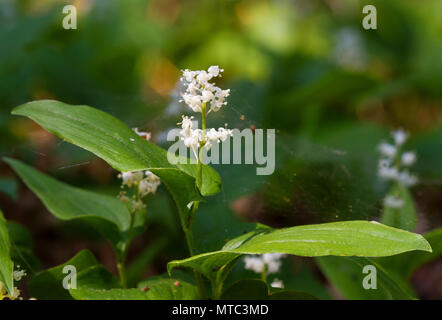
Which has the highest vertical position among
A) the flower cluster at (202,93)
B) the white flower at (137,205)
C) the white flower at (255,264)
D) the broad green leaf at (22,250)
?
the flower cluster at (202,93)

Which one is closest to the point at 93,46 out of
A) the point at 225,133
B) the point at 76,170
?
the point at 76,170

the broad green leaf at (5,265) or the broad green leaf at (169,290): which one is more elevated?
the broad green leaf at (5,265)

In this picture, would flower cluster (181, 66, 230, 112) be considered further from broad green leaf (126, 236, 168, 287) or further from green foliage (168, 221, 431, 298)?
broad green leaf (126, 236, 168, 287)

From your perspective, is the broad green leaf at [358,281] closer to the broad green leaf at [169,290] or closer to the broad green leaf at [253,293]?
the broad green leaf at [253,293]

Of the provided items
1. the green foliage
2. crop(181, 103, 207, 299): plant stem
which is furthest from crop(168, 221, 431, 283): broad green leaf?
crop(181, 103, 207, 299): plant stem

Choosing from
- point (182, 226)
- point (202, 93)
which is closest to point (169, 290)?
point (182, 226)

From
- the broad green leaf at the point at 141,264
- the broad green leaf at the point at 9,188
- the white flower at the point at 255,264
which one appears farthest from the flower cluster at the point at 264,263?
the broad green leaf at the point at 9,188

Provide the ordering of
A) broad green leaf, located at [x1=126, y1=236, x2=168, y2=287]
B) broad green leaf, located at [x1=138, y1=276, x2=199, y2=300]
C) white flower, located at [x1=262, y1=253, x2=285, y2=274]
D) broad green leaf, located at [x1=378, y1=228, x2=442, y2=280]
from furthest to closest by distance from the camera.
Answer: broad green leaf, located at [x1=126, y1=236, x2=168, y2=287] < broad green leaf, located at [x1=378, y1=228, x2=442, y2=280] < white flower, located at [x1=262, y1=253, x2=285, y2=274] < broad green leaf, located at [x1=138, y1=276, x2=199, y2=300]
